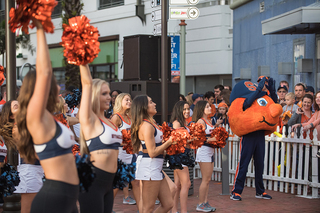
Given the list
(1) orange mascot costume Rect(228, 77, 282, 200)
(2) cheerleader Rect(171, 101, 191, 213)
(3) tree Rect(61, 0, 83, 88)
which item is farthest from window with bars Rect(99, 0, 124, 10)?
(2) cheerleader Rect(171, 101, 191, 213)

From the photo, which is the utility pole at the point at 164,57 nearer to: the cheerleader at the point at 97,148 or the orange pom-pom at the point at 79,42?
the cheerleader at the point at 97,148

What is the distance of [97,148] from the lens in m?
3.74

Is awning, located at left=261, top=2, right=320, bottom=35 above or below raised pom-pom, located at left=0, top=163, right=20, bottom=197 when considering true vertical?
Answer: above

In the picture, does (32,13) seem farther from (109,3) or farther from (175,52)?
(109,3)

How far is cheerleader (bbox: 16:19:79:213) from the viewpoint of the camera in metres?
3.03

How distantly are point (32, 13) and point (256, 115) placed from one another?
17.6 feet

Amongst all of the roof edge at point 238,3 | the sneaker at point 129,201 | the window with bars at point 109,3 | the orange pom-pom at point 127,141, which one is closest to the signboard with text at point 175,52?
the roof edge at point 238,3

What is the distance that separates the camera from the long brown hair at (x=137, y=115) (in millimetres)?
5199

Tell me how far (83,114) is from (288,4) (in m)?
11.8

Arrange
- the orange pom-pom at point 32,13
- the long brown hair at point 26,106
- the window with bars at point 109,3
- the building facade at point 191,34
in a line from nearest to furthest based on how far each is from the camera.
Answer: the orange pom-pom at point 32,13, the long brown hair at point 26,106, the building facade at point 191,34, the window with bars at point 109,3

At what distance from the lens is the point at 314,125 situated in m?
7.98

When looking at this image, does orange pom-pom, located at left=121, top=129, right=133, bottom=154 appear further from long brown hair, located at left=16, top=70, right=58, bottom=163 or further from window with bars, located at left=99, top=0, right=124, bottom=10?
window with bars, located at left=99, top=0, right=124, bottom=10

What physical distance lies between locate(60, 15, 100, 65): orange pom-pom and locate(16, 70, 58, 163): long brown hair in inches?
12.4

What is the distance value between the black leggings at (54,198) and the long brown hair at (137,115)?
6.96 ft
